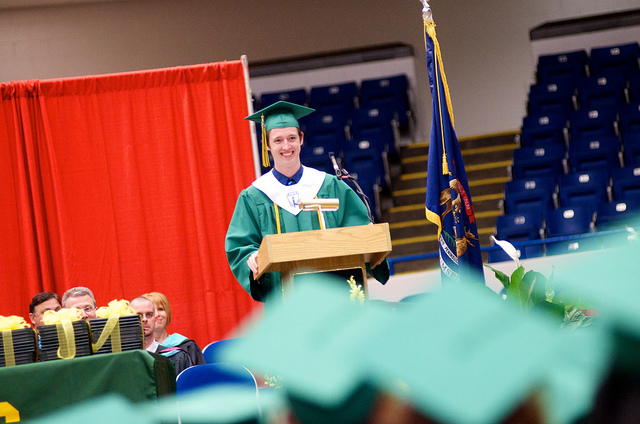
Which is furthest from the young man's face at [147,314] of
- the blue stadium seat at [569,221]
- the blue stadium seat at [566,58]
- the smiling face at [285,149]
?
→ the blue stadium seat at [566,58]

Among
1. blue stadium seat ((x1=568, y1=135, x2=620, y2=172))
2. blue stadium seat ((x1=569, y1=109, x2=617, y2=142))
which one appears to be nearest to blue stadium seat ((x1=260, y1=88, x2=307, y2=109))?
blue stadium seat ((x1=569, y1=109, x2=617, y2=142))

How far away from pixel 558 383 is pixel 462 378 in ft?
0.10

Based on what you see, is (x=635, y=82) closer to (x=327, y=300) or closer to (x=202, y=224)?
(x=202, y=224)

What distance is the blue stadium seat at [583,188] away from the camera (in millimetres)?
7278

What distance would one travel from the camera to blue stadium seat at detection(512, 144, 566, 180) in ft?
26.5

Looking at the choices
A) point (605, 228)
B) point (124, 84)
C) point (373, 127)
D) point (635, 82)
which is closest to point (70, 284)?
point (124, 84)

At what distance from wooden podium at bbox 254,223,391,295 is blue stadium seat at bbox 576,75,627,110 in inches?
293

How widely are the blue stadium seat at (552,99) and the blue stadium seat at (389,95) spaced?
1694 millimetres

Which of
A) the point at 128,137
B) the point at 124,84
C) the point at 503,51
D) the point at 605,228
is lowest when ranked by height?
the point at 605,228

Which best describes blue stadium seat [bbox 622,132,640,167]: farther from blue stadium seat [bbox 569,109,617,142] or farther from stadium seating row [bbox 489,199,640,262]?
stadium seating row [bbox 489,199,640,262]

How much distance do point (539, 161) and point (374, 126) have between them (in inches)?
93.4

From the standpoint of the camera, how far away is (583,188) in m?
7.34

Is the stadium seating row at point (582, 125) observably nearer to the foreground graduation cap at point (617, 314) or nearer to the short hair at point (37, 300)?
the short hair at point (37, 300)

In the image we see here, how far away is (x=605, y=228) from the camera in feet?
20.9
